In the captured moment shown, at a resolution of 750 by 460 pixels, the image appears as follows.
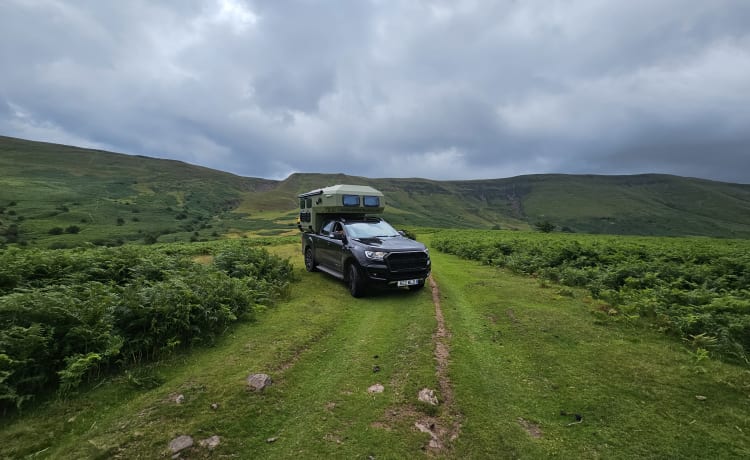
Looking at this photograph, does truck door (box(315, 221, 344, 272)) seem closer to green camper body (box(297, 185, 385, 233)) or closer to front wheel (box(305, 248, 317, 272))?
front wheel (box(305, 248, 317, 272))

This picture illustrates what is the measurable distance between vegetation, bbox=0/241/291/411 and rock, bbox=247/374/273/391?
66.8 inches

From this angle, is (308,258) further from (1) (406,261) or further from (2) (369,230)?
(1) (406,261)

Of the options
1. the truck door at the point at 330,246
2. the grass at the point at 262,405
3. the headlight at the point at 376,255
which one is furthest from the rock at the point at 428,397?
the truck door at the point at 330,246

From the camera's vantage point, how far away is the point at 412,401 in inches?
176

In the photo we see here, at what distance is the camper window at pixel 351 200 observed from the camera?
14009 millimetres

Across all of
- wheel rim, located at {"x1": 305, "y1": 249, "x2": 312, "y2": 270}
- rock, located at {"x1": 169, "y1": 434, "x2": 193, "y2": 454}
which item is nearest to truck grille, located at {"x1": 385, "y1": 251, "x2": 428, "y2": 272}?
wheel rim, located at {"x1": 305, "y1": 249, "x2": 312, "y2": 270}

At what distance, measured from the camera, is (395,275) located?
379 inches

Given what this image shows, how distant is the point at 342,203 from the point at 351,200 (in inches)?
18.6

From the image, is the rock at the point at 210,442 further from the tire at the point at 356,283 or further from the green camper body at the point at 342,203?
the green camper body at the point at 342,203

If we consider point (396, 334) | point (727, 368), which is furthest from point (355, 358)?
point (727, 368)

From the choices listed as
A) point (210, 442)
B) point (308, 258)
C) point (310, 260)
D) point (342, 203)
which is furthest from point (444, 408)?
point (342, 203)

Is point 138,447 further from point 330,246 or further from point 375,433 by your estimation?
point 330,246

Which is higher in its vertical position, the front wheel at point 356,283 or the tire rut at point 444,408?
the front wheel at point 356,283

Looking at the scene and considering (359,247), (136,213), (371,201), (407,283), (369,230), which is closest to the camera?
(407,283)
